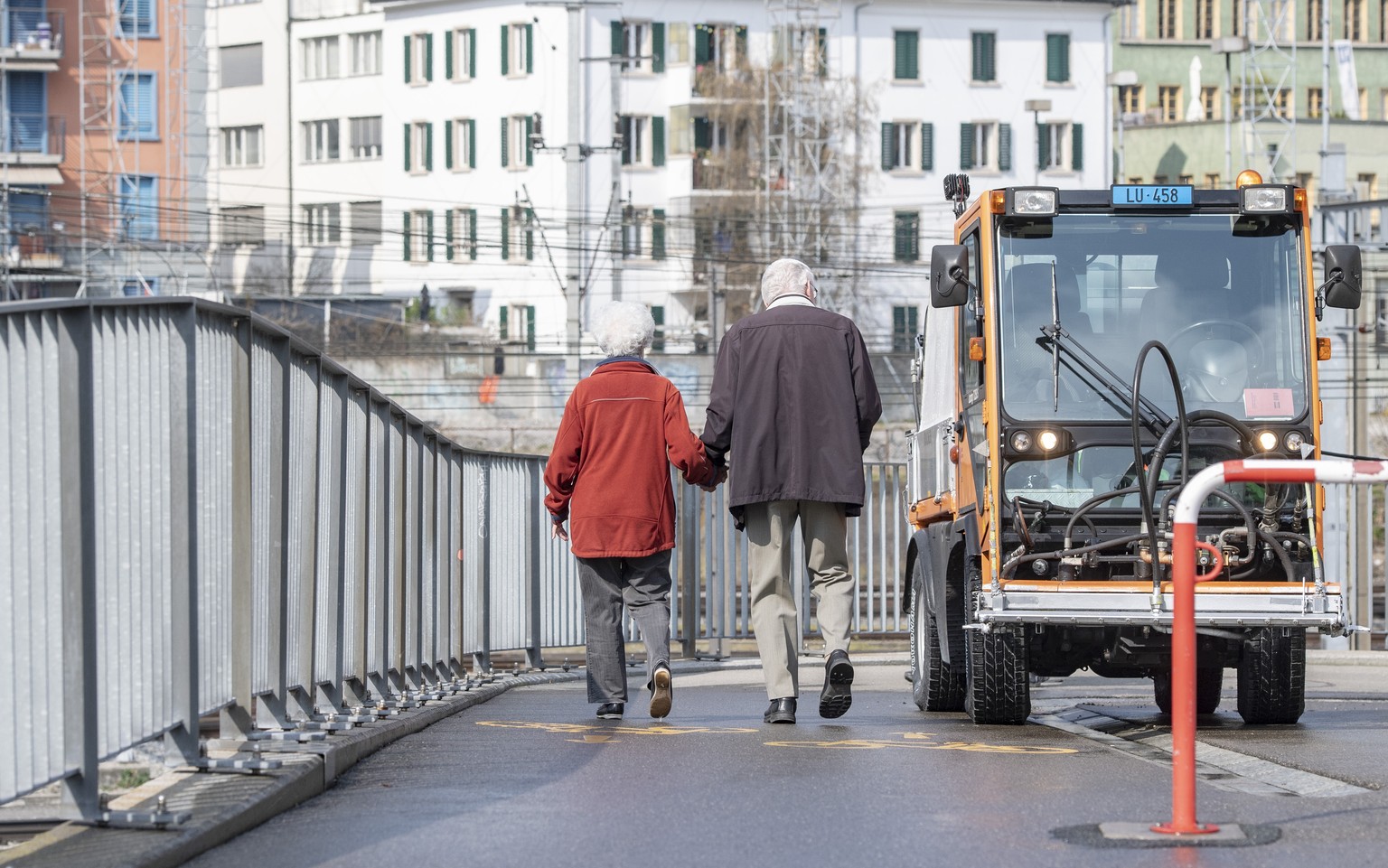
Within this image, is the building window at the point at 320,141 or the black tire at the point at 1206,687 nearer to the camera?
the black tire at the point at 1206,687

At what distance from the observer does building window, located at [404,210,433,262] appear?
80.6 metres

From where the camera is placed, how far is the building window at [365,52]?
82.9 m

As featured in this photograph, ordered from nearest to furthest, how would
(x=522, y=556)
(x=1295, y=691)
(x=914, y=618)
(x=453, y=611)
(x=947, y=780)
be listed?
(x=947, y=780) → (x=1295, y=691) → (x=914, y=618) → (x=453, y=611) → (x=522, y=556)

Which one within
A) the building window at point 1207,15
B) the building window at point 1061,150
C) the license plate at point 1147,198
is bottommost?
the license plate at point 1147,198

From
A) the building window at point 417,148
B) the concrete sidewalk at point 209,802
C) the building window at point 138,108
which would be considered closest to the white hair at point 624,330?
the concrete sidewalk at point 209,802

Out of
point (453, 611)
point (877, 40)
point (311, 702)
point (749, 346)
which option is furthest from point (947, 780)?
point (877, 40)

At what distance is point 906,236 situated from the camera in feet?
261

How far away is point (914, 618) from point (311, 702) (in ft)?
17.2

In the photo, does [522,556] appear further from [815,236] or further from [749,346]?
[815,236]

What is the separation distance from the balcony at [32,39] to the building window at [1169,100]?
43.4 m

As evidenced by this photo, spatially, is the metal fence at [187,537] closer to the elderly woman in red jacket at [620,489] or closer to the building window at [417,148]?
the elderly woman in red jacket at [620,489]

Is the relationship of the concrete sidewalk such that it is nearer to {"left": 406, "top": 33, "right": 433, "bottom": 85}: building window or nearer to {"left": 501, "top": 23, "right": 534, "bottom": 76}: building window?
{"left": 501, "top": 23, "right": 534, "bottom": 76}: building window

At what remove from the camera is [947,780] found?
26.1 ft

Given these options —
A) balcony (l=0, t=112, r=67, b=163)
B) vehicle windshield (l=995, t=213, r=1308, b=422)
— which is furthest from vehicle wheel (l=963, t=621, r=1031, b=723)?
balcony (l=0, t=112, r=67, b=163)
